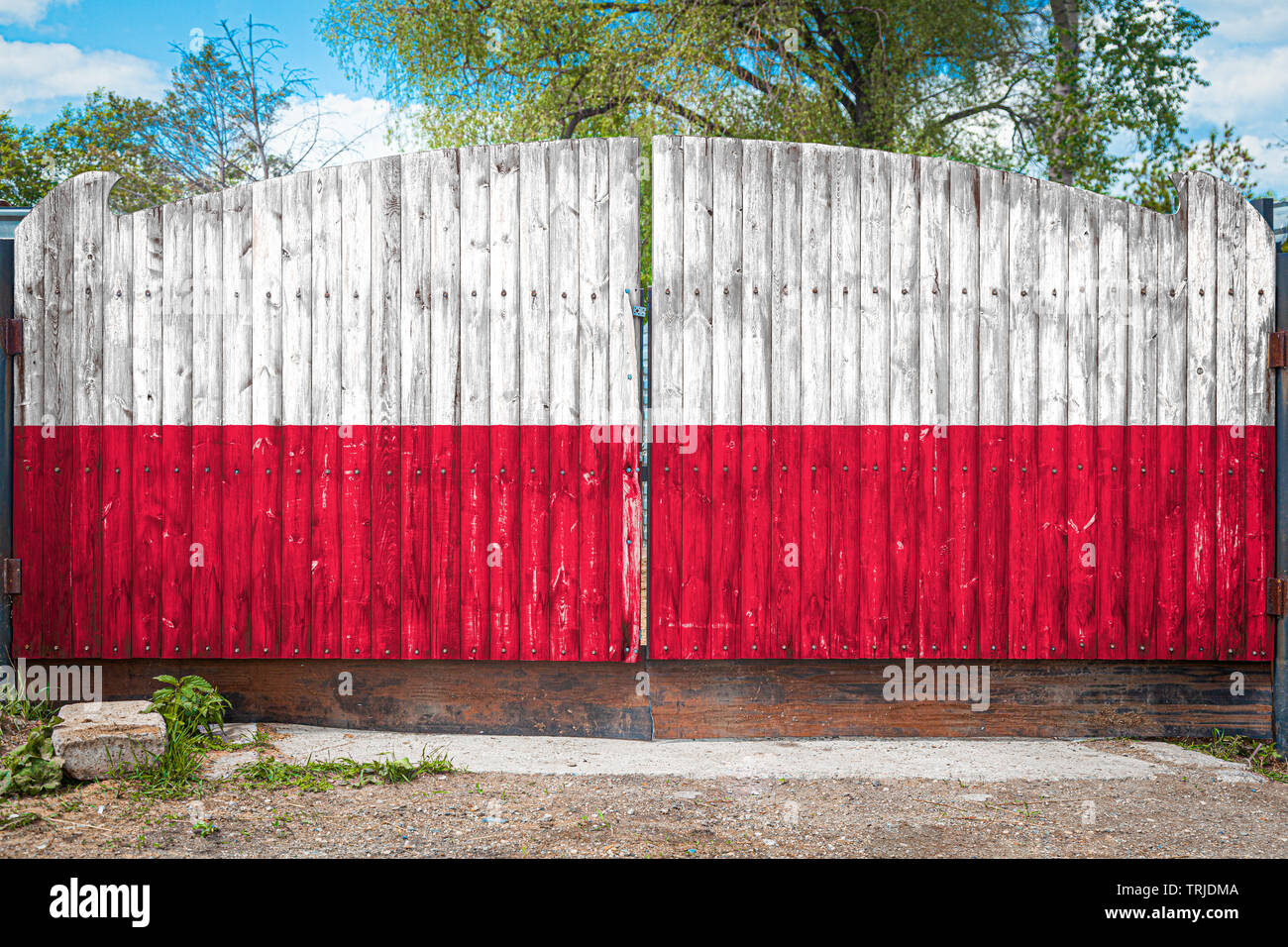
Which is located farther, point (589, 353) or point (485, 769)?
point (589, 353)

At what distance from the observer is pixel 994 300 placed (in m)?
4.48

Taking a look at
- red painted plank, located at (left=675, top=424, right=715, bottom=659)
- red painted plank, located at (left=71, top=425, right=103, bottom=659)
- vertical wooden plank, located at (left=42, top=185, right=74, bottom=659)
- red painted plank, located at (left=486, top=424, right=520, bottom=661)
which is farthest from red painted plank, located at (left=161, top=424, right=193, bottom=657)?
red painted plank, located at (left=675, top=424, right=715, bottom=659)

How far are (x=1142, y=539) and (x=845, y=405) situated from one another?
1.51 m

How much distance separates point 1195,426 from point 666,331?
2486 millimetres

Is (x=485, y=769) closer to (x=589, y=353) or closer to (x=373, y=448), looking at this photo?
(x=373, y=448)

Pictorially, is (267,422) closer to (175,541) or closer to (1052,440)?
(175,541)

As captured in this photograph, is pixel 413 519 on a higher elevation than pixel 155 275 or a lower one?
lower

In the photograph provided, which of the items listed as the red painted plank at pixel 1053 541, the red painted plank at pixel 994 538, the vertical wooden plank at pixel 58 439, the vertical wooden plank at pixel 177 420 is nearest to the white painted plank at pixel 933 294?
the red painted plank at pixel 994 538

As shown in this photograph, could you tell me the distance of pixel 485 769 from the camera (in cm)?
405

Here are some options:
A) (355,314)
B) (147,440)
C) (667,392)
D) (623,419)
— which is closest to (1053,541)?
(667,392)

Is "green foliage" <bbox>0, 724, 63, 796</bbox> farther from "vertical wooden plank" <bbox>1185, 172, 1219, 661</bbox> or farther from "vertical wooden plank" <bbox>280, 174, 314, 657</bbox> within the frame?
"vertical wooden plank" <bbox>1185, 172, 1219, 661</bbox>

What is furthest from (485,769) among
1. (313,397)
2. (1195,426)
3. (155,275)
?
(1195,426)

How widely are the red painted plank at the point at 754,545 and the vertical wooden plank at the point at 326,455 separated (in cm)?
148

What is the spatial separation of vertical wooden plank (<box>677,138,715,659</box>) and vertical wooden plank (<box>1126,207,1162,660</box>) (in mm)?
1950
